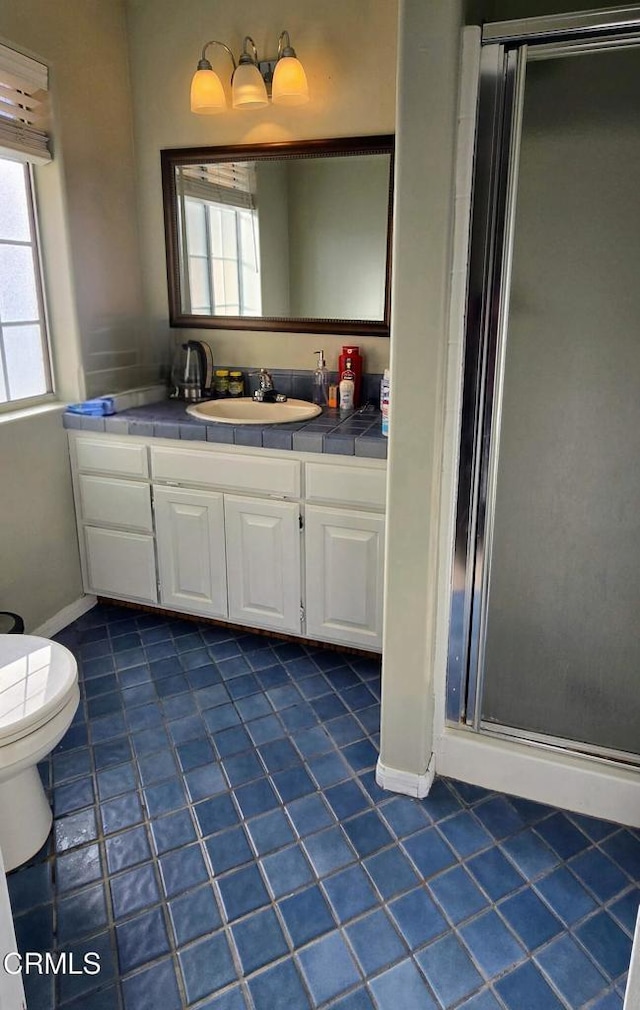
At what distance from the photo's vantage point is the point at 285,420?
92.5 inches

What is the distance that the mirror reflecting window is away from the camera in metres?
2.50

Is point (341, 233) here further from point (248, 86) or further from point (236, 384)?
point (236, 384)

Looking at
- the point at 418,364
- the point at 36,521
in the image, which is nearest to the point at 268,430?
the point at 418,364

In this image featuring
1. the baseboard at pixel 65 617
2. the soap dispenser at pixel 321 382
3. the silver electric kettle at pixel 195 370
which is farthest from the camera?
the silver electric kettle at pixel 195 370

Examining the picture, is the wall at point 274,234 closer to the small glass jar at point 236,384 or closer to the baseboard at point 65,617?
the small glass jar at point 236,384

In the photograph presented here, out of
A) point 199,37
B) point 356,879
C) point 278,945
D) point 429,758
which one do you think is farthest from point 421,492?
point 199,37

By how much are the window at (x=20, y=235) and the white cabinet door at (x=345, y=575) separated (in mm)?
1205

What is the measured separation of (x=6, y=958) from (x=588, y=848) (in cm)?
130

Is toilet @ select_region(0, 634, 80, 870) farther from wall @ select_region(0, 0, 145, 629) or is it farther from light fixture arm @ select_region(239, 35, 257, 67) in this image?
light fixture arm @ select_region(239, 35, 257, 67)

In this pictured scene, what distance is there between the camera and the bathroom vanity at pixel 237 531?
2252 mm

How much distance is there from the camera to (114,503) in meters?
2.58

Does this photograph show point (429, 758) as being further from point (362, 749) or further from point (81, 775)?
point (81, 775)

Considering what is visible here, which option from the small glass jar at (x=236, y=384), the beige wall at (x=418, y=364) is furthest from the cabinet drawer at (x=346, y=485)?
the small glass jar at (x=236, y=384)

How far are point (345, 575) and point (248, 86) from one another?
1.79 m
